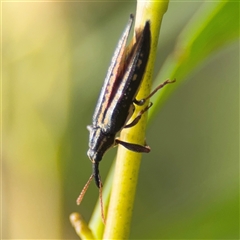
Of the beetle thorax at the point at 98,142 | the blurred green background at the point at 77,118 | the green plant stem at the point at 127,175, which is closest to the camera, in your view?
the green plant stem at the point at 127,175

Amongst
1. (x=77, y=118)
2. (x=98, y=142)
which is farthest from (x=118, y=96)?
(x=77, y=118)

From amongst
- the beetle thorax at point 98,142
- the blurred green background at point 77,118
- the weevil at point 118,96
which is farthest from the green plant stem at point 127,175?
the blurred green background at point 77,118

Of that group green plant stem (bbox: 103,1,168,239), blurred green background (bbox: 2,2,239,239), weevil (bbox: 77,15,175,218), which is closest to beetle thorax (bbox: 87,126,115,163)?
weevil (bbox: 77,15,175,218)

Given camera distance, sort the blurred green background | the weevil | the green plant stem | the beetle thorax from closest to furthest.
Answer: the green plant stem
the weevil
the beetle thorax
the blurred green background

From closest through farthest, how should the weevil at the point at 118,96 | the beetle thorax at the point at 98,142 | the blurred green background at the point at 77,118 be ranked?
the weevil at the point at 118,96
the beetle thorax at the point at 98,142
the blurred green background at the point at 77,118

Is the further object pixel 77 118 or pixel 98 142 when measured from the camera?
pixel 77 118

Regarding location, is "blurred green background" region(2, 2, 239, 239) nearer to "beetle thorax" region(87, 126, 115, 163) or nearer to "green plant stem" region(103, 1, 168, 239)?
"beetle thorax" region(87, 126, 115, 163)

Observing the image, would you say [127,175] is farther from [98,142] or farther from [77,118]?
[77,118]

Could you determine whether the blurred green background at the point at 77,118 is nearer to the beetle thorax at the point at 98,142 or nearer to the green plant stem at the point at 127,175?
the beetle thorax at the point at 98,142
